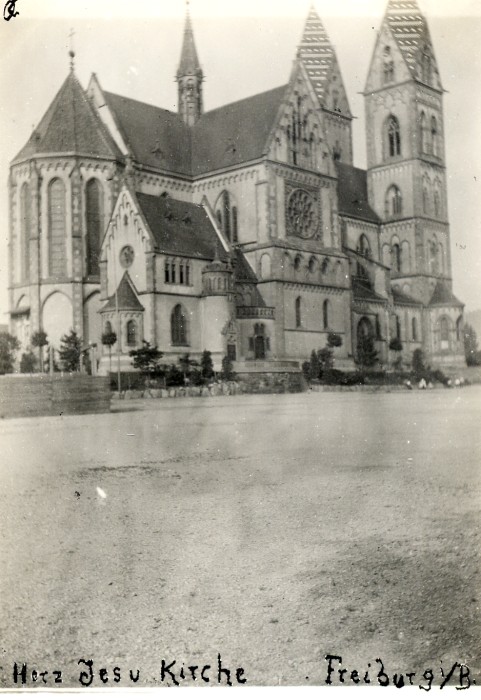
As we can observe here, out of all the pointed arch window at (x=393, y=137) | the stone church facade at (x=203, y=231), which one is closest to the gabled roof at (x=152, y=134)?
the stone church facade at (x=203, y=231)

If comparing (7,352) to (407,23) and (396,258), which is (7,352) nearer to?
(407,23)

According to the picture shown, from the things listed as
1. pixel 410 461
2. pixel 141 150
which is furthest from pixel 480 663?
pixel 141 150

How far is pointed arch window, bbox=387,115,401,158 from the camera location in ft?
261

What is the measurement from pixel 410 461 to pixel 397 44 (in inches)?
276

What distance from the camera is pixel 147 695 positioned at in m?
6.36

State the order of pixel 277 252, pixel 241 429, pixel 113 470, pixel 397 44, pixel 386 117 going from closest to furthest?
pixel 397 44 < pixel 113 470 < pixel 241 429 < pixel 277 252 < pixel 386 117

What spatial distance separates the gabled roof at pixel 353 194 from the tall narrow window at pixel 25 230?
3388 centimetres

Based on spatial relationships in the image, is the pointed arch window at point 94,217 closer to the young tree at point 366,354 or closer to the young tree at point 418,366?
the young tree at point 366,354

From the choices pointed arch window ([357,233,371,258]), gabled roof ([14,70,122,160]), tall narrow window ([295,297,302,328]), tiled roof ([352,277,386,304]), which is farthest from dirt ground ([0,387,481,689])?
pointed arch window ([357,233,371,258])

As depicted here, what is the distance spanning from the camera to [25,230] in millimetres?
61844

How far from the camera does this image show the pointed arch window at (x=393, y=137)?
261ft

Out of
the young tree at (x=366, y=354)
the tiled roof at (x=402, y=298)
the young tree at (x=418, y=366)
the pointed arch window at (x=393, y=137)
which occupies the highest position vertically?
the pointed arch window at (x=393, y=137)

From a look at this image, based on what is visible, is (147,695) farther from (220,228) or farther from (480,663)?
(220,228)

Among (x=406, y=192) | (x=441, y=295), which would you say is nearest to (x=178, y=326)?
(x=441, y=295)
